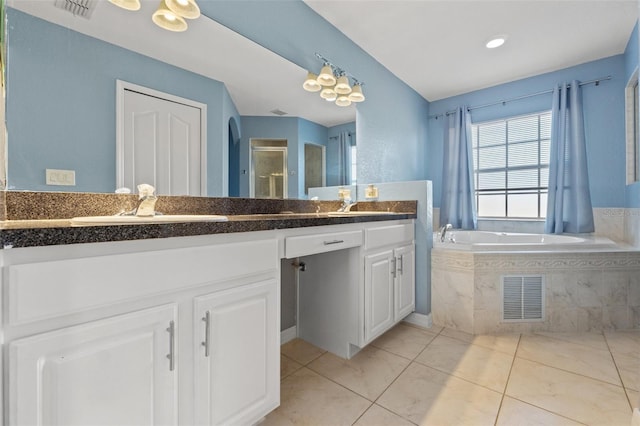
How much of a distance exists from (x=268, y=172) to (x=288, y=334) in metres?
1.12

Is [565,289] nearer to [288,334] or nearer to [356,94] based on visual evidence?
[288,334]

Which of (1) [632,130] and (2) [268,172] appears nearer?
(2) [268,172]

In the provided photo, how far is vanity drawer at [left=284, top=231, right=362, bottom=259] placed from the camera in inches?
47.8

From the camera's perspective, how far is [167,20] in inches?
50.6

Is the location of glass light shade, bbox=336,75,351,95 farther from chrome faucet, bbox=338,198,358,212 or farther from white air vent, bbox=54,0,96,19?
white air vent, bbox=54,0,96,19

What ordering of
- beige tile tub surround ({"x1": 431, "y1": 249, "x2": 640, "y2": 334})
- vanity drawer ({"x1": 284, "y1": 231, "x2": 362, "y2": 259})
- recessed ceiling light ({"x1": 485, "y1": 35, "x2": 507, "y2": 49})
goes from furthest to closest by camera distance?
recessed ceiling light ({"x1": 485, "y1": 35, "x2": 507, "y2": 49}) → beige tile tub surround ({"x1": 431, "y1": 249, "x2": 640, "y2": 334}) → vanity drawer ({"x1": 284, "y1": 231, "x2": 362, "y2": 259})

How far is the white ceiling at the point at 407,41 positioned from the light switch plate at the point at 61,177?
1.75 feet

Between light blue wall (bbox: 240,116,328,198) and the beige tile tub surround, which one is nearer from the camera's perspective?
light blue wall (bbox: 240,116,328,198)

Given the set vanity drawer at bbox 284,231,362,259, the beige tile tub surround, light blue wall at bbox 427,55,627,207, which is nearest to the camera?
vanity drawer at bbox 284,231,362,259

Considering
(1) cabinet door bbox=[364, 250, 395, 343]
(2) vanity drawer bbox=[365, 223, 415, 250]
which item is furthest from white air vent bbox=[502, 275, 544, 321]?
(1) cabinet door bbox=[364, 250, 395, 343]

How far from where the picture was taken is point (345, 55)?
2.42 m

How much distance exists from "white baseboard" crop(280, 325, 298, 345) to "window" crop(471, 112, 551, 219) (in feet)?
9.50

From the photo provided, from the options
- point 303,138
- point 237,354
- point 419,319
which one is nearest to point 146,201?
point 237,354

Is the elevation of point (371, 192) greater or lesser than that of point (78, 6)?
lesser
